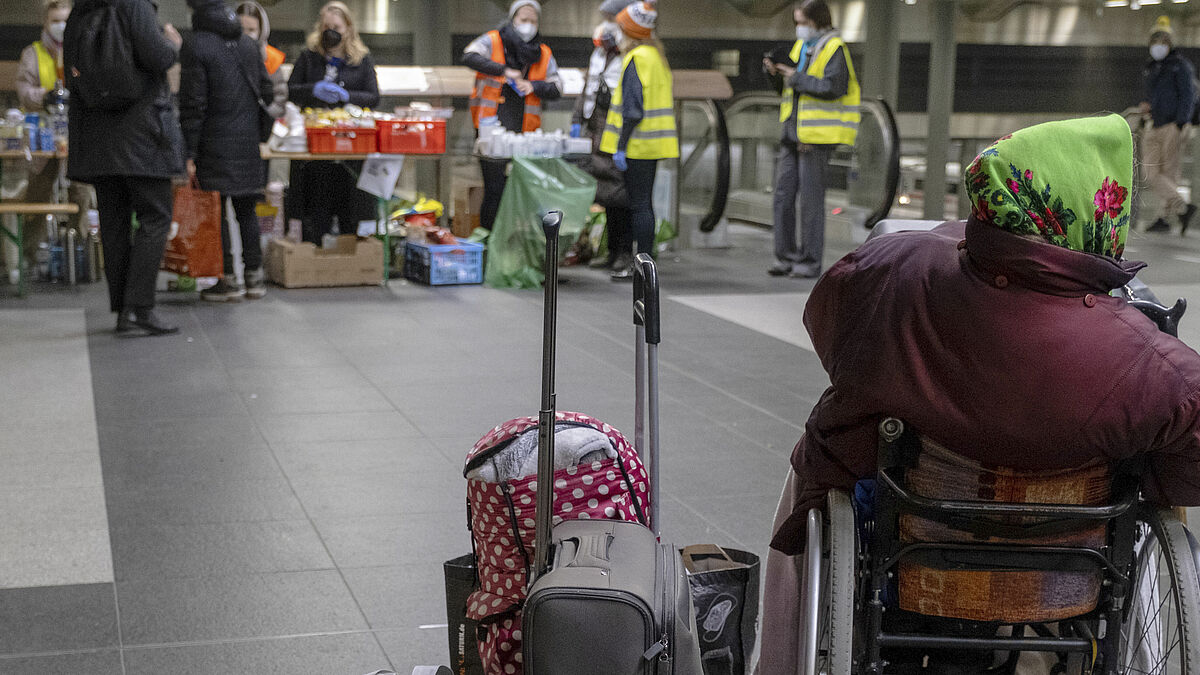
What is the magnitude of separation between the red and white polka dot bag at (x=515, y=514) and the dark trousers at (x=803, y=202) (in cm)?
615

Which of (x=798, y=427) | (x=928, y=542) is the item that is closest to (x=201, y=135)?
(x=798, y=427)

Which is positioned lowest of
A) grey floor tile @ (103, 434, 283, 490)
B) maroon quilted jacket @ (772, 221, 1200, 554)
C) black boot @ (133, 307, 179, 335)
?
grey floor tile @ (103, 434, 283, 490)

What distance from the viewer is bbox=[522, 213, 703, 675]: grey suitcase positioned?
6.34 feet

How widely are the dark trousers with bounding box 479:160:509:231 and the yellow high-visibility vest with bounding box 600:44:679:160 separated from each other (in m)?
0.79

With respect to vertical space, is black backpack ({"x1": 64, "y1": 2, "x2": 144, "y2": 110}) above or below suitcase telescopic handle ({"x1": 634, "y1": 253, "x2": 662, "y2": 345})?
above

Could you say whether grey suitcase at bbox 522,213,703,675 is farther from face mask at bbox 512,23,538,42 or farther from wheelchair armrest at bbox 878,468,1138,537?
face mask at bbox 512,23,538,42

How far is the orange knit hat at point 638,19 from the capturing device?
747 centimetres

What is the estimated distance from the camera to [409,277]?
8039 mm

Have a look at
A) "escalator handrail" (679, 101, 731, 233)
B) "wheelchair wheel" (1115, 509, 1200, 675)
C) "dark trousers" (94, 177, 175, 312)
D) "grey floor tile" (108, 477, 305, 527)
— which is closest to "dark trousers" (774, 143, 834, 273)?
"escalator handrail" (679, 101, 731, 233)

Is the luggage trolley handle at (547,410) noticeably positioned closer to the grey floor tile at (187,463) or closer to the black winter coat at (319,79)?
the grey floor tile at (187,463)

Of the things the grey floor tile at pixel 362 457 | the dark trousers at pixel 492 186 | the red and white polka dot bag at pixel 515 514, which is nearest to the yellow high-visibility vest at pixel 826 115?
the dark trousers at pixel 492 186

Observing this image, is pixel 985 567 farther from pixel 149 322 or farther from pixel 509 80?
pixel 509 80

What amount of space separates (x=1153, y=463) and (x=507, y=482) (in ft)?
3.33

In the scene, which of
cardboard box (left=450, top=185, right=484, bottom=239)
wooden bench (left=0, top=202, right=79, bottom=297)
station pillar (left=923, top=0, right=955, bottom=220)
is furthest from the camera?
station pillar (left=923, top=0, right=955, bottom=220)
